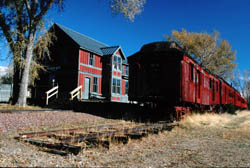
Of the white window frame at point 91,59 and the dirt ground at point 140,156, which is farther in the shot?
the white window frame at point 91,59

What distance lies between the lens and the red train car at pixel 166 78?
9.69 meters

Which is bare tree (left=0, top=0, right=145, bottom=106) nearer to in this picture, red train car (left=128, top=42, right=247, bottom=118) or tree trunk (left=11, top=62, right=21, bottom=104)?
tree trunk (left=11, top=62, right=21, bottom=104)

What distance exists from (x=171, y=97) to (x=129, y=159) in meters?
6.01

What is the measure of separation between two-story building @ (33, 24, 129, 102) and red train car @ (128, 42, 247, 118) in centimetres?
1181

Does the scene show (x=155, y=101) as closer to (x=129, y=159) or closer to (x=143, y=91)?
(x=143, y=91)

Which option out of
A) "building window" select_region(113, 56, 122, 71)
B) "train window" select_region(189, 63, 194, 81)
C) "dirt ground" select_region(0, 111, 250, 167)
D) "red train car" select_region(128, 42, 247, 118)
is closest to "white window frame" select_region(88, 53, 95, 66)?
Result: "building window" select_region(113, 56, 122, 71)

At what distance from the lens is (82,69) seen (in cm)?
2223

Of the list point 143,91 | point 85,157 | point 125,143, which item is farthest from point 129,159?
point 143,91

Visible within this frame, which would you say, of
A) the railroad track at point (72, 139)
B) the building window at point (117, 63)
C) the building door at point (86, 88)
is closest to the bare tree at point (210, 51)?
the building window at point (117, 63)

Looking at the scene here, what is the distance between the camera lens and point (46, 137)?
6.11 m

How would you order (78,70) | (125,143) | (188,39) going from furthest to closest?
1. (188,39)
2. (78,70)
3. (125,143)

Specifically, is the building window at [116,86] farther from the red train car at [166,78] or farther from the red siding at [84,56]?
the red train car at [166,78]

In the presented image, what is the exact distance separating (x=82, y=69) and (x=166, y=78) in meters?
13.7

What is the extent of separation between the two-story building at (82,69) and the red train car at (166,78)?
11806mm
